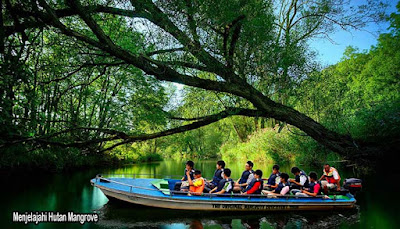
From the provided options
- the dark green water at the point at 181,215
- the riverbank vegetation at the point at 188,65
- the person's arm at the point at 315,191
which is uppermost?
the riverbank vegetation at the point at 188,65

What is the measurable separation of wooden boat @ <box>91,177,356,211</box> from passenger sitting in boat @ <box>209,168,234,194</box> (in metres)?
0.24

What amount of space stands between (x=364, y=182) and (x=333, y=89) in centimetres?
484

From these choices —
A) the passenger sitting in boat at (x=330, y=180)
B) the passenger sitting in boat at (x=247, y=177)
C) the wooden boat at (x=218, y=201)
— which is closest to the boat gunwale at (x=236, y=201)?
the wooden boat at (x=218, y=201)

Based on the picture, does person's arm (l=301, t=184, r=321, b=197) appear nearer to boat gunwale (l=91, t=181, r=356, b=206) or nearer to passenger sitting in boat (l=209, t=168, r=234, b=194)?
boat gunwale (l=91, t=181, r=356, b=206)

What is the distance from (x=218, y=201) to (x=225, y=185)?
0.69m

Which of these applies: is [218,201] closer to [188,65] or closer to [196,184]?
[196,184]

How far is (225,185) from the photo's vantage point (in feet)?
29.0

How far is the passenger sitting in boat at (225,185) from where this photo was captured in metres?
8.72

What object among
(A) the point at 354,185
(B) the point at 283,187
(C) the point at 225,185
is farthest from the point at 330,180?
(C) the point at 225,185

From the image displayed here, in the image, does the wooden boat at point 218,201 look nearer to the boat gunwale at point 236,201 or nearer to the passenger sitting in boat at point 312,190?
the boat gunwale at point 236,201

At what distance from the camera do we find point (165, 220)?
767cm

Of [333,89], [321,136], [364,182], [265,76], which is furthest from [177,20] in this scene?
[364,182]

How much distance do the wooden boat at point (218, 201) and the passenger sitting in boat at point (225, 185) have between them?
0.80ft

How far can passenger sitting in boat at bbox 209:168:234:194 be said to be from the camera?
8.72 m
